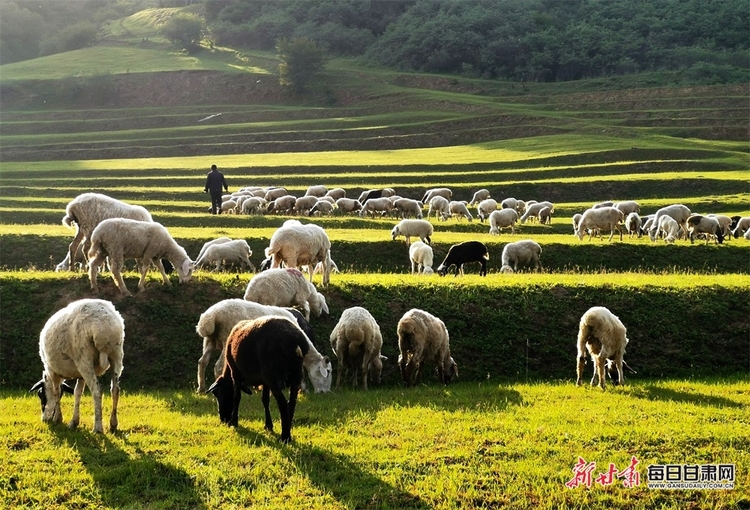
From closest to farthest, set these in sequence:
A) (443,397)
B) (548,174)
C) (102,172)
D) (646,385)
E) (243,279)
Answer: (443,397)
(646,385)
(243,279)
(548,174)
(102,172)

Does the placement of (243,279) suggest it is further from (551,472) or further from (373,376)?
(551,472)

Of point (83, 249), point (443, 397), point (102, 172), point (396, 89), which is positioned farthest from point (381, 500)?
point (396, 89)

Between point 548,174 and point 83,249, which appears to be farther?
point 548,174

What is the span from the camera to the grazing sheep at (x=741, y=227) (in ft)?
106

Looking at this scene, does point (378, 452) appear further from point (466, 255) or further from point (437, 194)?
point (437, 194)

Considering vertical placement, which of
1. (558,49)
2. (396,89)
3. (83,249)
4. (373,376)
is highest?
(558,49)

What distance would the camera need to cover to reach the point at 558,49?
10256 cm

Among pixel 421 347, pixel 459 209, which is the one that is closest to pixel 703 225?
pixel 459 209

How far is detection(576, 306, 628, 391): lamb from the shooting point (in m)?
13.7

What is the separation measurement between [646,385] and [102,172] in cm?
4407

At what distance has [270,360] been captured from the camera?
375 inches

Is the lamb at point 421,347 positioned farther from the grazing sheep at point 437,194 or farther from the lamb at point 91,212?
the grazing sheep at point 437,194

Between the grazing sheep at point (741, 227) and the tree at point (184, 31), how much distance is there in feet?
348

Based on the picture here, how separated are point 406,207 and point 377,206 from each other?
1517 mm
